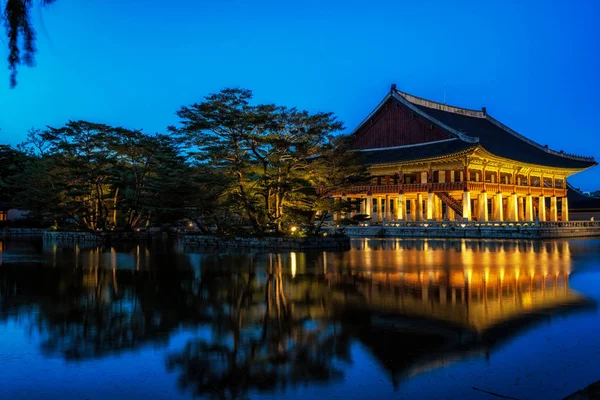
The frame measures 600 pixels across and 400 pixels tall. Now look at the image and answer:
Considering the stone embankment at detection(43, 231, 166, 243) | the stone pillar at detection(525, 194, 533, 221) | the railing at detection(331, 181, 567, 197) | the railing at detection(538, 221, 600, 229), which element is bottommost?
the stone embankment at detection(43, 231, 166, 243)

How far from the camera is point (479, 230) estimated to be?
137 ft

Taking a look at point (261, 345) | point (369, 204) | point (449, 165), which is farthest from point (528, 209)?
point (261, 345)

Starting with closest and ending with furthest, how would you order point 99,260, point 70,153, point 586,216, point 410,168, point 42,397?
point 42,397, point 99,260, point 70,153, point 410,168, point 586,216

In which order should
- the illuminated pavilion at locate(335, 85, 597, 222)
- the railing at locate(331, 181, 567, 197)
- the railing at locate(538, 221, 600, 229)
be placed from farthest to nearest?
1. the illuminated pavilion at locate(335, 85, 597, 222)
2. the railing at locate(331, 181, 567, 197)
3. the railing at locate(538, 221, 600, 229)

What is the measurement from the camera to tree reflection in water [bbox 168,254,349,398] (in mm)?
6223

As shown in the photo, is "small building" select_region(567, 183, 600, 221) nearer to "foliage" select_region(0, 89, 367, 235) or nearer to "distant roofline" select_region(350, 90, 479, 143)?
"distant roofline" select_region(350, 90, 479, 143)

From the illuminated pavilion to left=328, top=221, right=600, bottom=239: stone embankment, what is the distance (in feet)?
8.95

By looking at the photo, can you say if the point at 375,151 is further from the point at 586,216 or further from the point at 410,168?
the point at 586,216

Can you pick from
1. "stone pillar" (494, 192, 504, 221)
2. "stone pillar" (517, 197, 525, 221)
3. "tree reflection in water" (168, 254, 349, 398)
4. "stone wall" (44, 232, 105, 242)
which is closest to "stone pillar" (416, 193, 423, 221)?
"stone pillar" (494, 192, 504, 221)

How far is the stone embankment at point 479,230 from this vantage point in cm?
4031

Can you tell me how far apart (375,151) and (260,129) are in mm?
27918

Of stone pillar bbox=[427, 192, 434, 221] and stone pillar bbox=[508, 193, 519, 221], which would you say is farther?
stone pillar bbox=[508, 193, 519, 221]

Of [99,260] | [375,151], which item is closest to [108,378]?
[99,260]

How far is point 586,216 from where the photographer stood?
6159 cm
